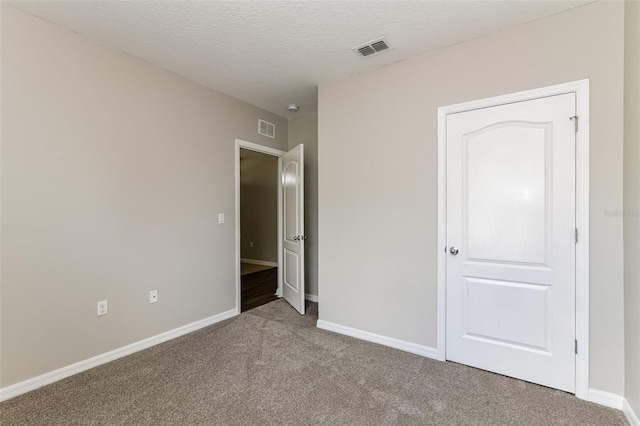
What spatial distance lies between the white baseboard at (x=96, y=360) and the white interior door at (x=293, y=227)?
37.8 inches

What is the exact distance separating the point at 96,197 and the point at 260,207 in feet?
14.3

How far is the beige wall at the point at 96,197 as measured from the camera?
6.58 ft

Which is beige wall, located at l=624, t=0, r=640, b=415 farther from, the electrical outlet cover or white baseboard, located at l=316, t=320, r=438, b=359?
the electrical outlet cover

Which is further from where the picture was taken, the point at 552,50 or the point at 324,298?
the point at 324,298

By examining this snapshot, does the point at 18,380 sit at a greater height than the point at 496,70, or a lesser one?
lesser

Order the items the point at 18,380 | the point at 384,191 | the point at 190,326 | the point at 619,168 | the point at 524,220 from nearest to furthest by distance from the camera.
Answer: the point at 619,168
the point at 18,380
the point at 524,220
the point at 384,191
the point at 190,326

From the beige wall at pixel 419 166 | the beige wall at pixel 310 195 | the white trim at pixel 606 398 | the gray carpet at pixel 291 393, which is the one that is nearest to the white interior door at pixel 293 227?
the beige wall at pixel 310 195

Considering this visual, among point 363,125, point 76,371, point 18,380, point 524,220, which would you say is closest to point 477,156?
point 524,220

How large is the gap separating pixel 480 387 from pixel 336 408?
3.41 ft

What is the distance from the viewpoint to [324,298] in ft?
10.3

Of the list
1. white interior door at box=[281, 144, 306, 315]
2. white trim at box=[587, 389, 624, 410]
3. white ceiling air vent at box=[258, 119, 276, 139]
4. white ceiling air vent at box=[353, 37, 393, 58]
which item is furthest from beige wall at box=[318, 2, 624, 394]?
white ceiling air vent at box=[258, 119, 276, 139]

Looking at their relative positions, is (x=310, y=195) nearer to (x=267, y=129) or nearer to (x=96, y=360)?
(x=267, y=129)

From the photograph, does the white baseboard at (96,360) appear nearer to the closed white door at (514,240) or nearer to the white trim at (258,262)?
the closed white door at (514,240)

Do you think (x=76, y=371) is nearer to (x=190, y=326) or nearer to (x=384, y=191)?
(x=190, y=326)
